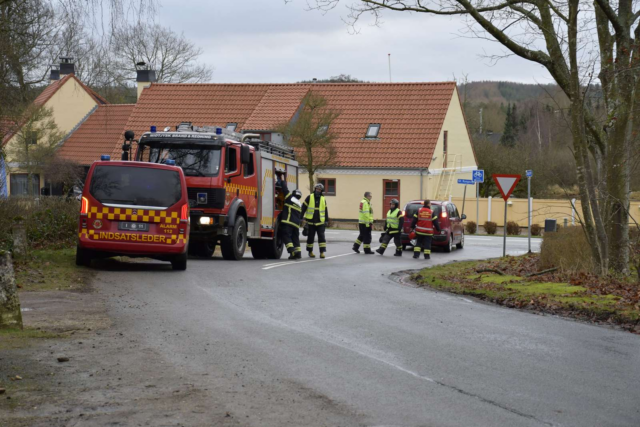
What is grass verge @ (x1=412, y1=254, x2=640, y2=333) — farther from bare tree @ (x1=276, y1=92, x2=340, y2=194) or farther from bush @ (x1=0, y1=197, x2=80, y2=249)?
bare tree @ (x1=276, y1=92, x2=340, y2=194)

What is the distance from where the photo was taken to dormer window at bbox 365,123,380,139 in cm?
5025

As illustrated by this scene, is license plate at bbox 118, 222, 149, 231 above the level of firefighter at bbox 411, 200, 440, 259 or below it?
above

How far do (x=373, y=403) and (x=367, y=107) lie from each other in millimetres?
45779

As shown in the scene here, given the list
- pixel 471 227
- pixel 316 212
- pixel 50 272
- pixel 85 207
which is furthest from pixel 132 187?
pixel 471 227

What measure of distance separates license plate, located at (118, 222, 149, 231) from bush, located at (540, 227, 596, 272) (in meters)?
8.32

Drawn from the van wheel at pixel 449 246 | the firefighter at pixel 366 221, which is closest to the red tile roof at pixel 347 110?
the van wheel at pixel 449 246

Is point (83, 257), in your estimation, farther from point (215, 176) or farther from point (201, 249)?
point (201, 249)

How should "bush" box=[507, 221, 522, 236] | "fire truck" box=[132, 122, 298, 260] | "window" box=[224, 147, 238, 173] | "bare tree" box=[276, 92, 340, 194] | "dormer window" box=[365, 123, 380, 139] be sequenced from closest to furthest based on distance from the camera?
"fire truck" box=[132, 122, 298, 260] < "window" box=[224, 147, 238, 173] < "bare tree" box=[276, 92, 340, 194] < "bush" box=[507, 221, 522, 236] < "dormer window" box=[365, 123, 380, 139]

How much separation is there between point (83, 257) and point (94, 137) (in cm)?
4271

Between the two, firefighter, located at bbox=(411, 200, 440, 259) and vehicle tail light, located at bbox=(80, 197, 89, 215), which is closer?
vehicle tail light, located at bbox=(80, 197, 89, 215)

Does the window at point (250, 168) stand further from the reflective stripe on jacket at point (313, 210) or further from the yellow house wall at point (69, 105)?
the yellow house wall at point (69, 105)

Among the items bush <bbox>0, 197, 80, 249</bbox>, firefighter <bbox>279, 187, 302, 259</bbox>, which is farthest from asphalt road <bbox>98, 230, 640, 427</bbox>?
firefighter <bbox>279, 187, 302, 259</bbox>

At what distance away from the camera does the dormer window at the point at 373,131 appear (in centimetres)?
5025

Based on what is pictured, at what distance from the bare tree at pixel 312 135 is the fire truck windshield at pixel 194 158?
76.5 feet
